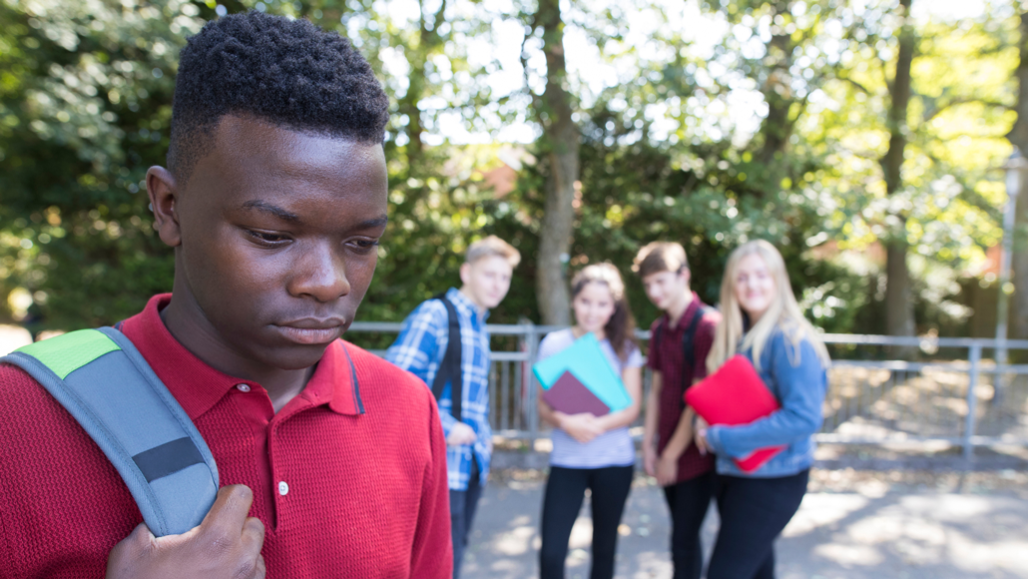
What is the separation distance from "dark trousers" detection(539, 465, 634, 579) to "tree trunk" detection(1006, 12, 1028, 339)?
9.71 metres

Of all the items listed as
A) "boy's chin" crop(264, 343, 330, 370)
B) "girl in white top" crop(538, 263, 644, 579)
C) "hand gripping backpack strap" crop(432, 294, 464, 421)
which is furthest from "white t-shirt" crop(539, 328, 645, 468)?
"boy's chin" crop(264, 343, 330, 370)

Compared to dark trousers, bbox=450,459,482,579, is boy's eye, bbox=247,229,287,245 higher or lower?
higher

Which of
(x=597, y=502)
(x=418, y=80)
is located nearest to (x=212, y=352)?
(x=597, y=502)

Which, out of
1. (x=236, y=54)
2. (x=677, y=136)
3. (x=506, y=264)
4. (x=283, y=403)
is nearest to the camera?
(x=236, y=54)

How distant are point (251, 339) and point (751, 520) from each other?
2531 mm

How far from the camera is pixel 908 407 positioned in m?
6.84

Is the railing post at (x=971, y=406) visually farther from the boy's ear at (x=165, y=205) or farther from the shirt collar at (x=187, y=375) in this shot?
the boy's ear at (x=165, y=205)

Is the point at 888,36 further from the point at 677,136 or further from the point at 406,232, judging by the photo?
the point at 406,232

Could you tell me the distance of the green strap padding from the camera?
0.84 metres

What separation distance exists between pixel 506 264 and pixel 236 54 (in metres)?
2.37

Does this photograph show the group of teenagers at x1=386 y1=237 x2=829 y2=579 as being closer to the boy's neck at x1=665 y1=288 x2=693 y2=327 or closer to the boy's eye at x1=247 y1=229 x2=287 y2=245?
the boy's neck at x1=665 y1=288 x2=693 y2=327

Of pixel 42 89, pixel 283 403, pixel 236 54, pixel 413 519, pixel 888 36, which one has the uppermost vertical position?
pixel 888 36

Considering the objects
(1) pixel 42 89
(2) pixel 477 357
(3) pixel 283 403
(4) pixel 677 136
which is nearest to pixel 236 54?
(3) pixel 283 403

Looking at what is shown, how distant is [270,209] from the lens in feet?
2.71
